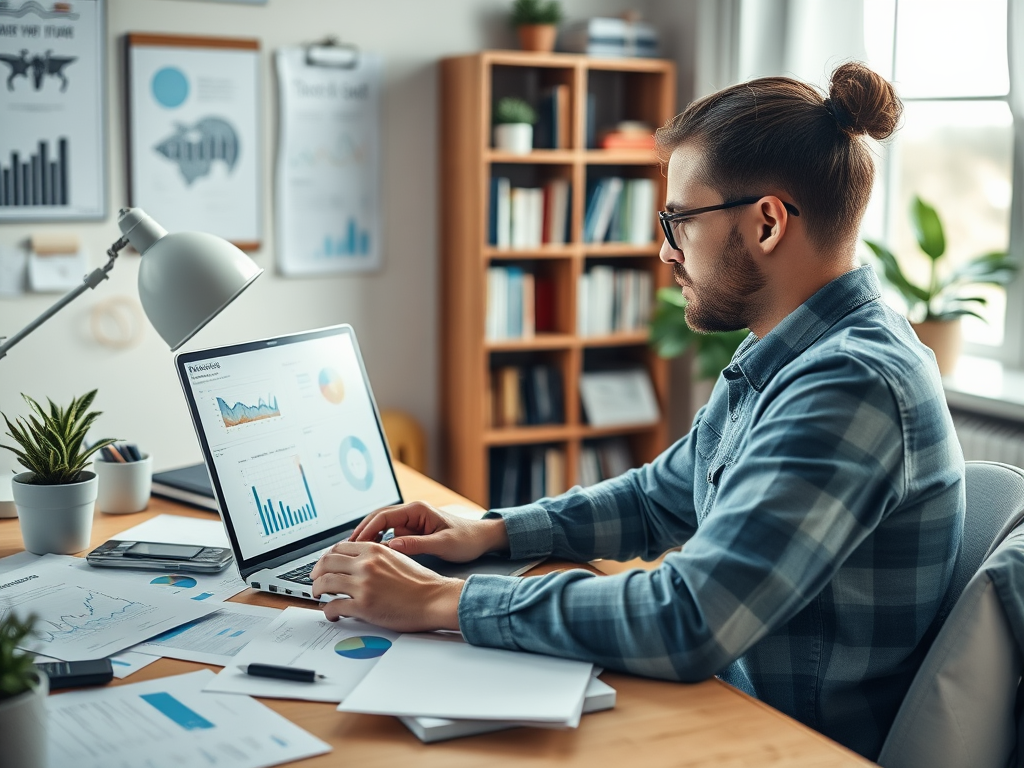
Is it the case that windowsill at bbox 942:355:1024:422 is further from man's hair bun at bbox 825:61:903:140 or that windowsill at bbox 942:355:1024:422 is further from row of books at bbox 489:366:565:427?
man's hair bun at bbox 825:61:903:140

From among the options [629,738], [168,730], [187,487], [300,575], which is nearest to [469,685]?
[629,738]

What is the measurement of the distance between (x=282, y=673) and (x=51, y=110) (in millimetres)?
2393

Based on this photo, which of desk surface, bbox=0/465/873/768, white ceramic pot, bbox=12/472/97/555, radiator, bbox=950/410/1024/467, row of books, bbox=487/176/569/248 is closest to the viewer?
desk surface, bbox=0/465/873/768

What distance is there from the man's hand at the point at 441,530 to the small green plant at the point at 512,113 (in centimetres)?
206

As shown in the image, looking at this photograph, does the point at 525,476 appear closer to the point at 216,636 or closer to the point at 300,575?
the point at 300,575

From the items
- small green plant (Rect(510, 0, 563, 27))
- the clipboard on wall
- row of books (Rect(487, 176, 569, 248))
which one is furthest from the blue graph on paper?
small green plant (Rect(510, 0, 563, 27))

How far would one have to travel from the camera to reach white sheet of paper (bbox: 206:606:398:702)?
1.10 metres

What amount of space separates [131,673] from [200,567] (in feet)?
1.07

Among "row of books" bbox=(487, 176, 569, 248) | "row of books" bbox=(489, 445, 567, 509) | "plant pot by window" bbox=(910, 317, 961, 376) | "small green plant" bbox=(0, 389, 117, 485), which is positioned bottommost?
"row of books" bbox=(489, 445, 567, 509)

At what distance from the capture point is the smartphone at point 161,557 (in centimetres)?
148

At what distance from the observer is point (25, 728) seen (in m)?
0.89

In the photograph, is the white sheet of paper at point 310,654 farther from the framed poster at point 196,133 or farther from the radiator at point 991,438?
the framed poster at point 196,133

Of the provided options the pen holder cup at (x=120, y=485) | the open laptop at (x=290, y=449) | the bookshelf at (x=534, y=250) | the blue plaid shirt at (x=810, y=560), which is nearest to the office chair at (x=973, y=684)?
the blue plaid shirt at (x=810, y=560)

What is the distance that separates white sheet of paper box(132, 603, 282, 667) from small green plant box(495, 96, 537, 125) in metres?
2.28
